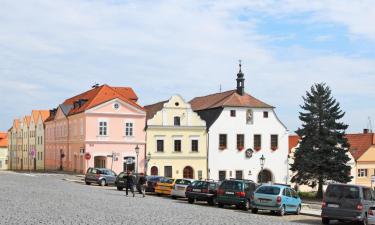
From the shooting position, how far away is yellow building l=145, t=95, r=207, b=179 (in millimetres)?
68125

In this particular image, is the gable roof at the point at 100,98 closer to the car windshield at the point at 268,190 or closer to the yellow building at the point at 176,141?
the yellow building at the point at 176,141

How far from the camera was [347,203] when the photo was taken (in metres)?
24.7

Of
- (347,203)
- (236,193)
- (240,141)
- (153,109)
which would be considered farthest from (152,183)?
(153,109)

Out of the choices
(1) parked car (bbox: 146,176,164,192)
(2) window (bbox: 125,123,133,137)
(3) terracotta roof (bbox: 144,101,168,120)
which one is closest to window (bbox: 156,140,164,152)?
(3) terracotta roof (bbox: 144,101,168,120)

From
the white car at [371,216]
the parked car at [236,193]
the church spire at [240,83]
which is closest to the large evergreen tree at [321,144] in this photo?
the church spire at [240,83]

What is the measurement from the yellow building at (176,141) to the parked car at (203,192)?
3204cm

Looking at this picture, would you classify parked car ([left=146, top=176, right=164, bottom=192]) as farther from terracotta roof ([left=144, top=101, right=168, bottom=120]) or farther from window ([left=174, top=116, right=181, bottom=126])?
terracotta roof ([left=144, top=101, right=168, bottom=120])

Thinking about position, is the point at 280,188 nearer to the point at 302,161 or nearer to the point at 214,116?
the point at 302,161

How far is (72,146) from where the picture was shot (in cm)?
7338

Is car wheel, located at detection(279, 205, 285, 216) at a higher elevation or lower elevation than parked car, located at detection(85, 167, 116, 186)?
A: lower

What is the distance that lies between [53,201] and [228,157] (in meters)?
42.4

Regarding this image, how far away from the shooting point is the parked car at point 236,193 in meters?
32.2

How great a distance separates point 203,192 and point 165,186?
652 cm

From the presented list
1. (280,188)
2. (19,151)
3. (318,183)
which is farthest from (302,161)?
(19,151)
